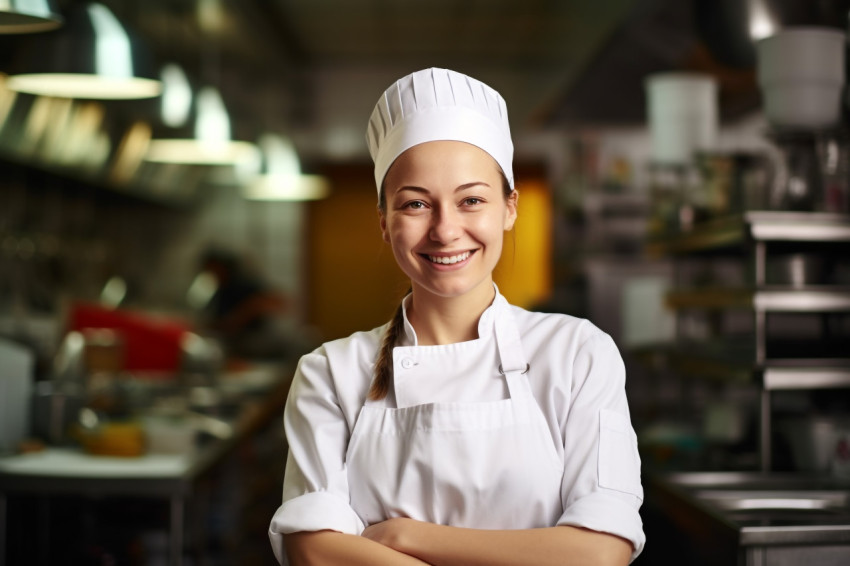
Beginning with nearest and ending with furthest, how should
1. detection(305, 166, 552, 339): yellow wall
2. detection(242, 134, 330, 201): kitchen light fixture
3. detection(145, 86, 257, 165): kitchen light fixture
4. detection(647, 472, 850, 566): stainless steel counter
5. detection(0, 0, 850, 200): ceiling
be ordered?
detection(647, 472, 850, 566): stainless steel counter
detection(0, 0, 850, 200): ceiling
detection(145, 86, 257, 165): kitchen light fixture
detection(242, 134, 330, 201): kitchen light fixture
detection(305, 166, 552, 339): yellow wall

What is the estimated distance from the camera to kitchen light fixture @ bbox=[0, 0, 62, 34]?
6.85 feet

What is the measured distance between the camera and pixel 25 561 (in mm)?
2889

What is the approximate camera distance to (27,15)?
214cm

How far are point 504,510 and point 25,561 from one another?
2073 millimetres

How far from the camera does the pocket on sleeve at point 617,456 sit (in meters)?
1.32

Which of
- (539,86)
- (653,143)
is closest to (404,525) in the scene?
(653,143)

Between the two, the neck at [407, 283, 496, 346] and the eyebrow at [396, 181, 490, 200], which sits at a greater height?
the eyebrow at [396, 181, 490, 200]

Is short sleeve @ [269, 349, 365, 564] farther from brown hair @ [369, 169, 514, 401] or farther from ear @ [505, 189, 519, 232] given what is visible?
ear @ [505, 189, 519, 232]

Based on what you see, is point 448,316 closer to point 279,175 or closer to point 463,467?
point 463,467

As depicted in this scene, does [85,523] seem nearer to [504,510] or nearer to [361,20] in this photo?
[504,510]

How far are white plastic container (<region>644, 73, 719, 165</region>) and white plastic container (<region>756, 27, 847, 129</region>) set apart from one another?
79cm

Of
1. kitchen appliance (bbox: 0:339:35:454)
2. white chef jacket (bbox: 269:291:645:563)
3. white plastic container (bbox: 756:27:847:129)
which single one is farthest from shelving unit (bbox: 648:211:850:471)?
kitchen appliance (bbox: 0:339:35:454)

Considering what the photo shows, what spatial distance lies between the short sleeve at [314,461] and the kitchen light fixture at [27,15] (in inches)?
46.4

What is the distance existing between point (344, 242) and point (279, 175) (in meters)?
2.44
